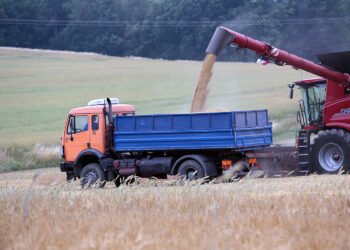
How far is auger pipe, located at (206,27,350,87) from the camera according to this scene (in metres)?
15.9

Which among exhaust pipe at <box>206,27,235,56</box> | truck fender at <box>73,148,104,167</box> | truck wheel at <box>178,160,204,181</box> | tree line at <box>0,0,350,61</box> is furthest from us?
tree line at <box>0,0,350,61</box>

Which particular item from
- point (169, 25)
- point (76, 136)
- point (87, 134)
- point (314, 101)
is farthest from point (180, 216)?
point (169, 25)

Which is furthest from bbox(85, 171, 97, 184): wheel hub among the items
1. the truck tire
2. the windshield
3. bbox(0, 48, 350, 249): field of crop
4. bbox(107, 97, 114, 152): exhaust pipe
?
the windshield

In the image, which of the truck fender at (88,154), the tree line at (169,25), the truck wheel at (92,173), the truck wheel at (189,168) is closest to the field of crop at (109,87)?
the tree line at (169,25)

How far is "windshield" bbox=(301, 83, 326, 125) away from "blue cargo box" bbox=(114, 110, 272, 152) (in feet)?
4.45

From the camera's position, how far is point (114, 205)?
325 inches

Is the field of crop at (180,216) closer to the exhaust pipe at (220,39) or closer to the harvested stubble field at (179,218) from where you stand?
the harvested stubble field at (179,218)

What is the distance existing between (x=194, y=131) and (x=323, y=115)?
366cm

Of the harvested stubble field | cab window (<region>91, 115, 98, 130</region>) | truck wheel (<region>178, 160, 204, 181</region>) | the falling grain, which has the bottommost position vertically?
the harvested stubble field

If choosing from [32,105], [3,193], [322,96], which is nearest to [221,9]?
[32,105]

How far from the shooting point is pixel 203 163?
593 inches

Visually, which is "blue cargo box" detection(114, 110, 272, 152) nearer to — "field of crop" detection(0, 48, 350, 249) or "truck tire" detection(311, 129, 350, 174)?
"truck tire" detection(311, 129, 350, 174)

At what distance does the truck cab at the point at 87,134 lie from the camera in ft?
53.8

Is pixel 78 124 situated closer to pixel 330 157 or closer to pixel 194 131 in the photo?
pixel 194 131
